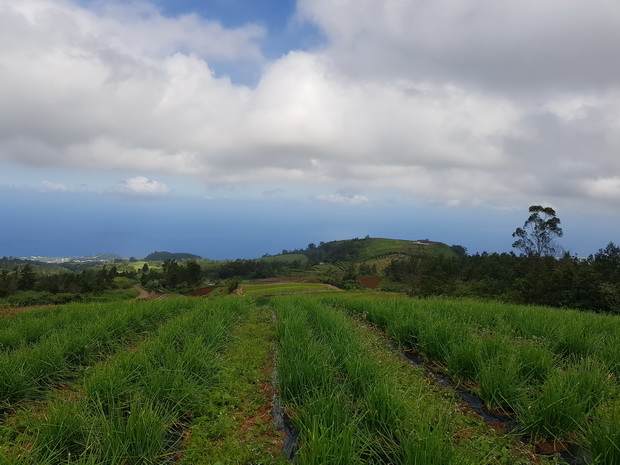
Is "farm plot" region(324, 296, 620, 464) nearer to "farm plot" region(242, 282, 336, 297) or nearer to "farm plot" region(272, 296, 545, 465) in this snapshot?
"farm plot" region(272, 296, 545, 465)

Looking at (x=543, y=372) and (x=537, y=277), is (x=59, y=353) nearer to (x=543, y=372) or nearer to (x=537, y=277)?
(x=543, y=372)

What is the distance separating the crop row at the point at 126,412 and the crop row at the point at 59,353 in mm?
734

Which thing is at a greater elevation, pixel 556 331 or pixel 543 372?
pixel 556 331

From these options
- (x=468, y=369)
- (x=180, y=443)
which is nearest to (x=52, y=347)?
(x=180, y=443)

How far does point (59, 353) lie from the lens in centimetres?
691

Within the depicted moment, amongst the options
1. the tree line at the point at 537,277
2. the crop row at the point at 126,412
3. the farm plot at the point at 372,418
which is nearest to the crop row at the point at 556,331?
the farm plot at the point at 372,418

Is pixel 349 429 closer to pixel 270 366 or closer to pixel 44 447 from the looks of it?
pixel 44 447

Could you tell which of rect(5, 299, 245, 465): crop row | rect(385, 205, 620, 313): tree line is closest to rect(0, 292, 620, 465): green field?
rect(5, 299, 245, 465): crop row

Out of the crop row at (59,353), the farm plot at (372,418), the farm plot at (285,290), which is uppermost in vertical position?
the farm plot at (372,418)

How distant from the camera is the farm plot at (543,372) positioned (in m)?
4.41

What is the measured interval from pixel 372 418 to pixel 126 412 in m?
3.52

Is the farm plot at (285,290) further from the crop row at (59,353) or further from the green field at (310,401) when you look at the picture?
the green field at (310,401)

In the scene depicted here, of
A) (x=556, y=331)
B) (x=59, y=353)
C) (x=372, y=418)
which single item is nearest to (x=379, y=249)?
(x=556, y=331)

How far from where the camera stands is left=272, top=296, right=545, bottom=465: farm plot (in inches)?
141
